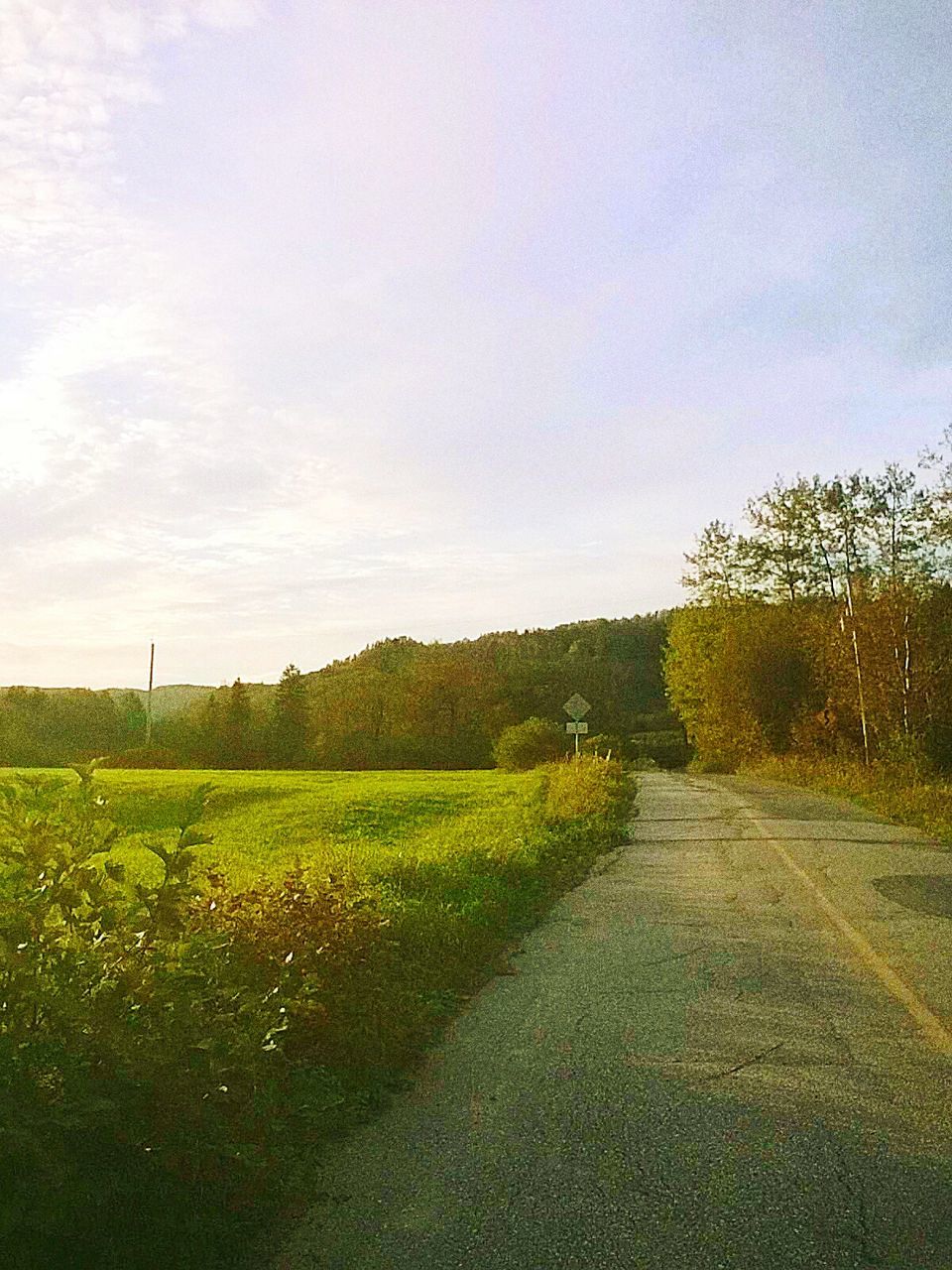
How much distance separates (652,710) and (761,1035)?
84068 millimetres

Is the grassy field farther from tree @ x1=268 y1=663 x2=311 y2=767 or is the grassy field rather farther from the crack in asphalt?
tree @ x1=268 y1=663 x2=311 y2=767

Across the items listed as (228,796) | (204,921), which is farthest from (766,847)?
(228,796)

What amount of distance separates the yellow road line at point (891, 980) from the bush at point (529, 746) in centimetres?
4262

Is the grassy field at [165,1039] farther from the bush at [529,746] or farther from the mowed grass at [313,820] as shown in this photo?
the bush at [529,746]

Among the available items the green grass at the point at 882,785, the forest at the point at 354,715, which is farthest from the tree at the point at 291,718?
the green grass at the point at 882,785

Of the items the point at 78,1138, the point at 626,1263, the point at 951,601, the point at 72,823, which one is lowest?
the point at 626,1263

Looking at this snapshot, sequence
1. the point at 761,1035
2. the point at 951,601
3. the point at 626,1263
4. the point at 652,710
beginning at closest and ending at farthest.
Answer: the point at 626,1263 → the point at 761,1035 → the point at 951,601 → the point at 652,710

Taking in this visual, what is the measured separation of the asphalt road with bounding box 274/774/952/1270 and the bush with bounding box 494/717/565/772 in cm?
4494

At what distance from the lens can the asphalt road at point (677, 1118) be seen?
4.01 metres

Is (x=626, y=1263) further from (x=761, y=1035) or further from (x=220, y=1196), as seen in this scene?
(x=761, y=1035)

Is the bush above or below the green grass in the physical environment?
above

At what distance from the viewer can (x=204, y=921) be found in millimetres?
6910

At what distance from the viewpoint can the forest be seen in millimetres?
69562

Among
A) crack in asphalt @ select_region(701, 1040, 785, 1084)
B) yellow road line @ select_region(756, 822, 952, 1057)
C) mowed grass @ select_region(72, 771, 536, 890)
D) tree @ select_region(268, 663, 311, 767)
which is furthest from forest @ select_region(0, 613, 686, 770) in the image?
crack in asphalt @ select_region(701, 1040, 785, 1084)
